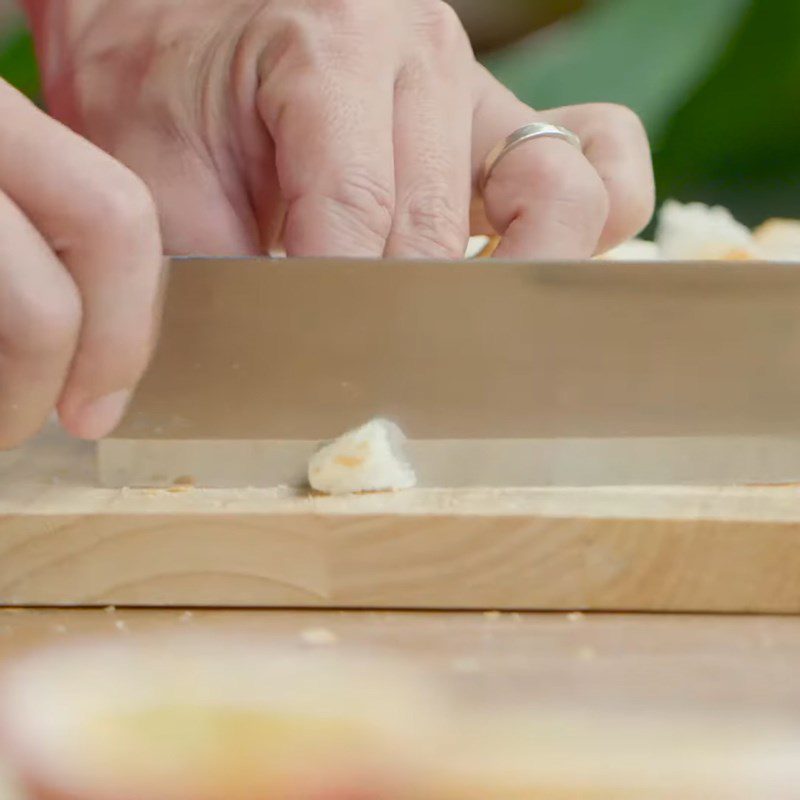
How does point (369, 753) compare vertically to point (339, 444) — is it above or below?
below

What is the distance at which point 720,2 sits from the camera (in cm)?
189

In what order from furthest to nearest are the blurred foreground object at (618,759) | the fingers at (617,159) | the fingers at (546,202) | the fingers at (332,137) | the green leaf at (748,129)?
the green leaf at (748,129) < the fingers at (617,159) < the fingers at (546,202) < the fingers at (332,137) < the blurred foreground object at (618,759)

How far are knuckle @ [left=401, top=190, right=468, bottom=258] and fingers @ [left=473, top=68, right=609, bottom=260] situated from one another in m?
0.07

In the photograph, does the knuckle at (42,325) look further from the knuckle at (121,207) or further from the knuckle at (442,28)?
the knuckle at (442,28)

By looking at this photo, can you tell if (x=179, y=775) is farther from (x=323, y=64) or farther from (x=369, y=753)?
(x=323, y=64)

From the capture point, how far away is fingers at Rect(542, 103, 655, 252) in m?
1.25

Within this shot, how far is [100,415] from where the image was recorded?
0.80 meters

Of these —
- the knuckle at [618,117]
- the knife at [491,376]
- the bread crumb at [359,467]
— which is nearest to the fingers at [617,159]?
the knuckle at [618,117]

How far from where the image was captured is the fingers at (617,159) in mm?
1255

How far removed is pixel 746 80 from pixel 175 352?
4.29 feet

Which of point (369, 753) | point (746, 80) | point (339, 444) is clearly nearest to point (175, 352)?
point (339, 444)

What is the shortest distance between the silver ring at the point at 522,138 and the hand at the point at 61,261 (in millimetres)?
510

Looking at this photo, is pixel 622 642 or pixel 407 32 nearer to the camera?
pixel 622 642

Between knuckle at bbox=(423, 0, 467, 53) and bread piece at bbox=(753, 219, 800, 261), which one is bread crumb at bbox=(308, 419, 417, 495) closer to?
knuckle at bbox=(423, 0, 467, 53)
